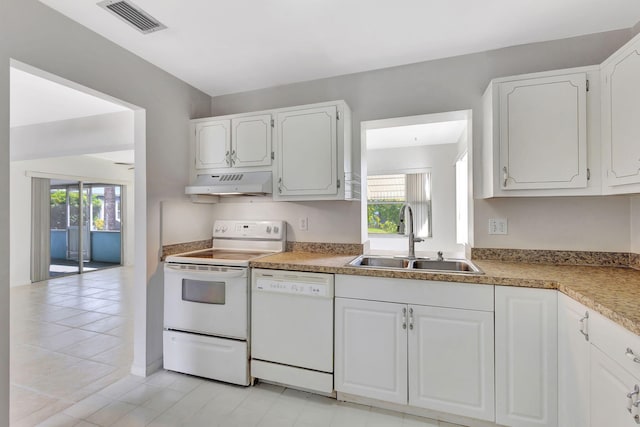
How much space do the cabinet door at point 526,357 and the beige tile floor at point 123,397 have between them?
1.58 ft

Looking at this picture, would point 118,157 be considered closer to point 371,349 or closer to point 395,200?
point 395,200

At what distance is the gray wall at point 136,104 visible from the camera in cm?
156

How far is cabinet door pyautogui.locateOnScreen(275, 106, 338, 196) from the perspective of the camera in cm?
238

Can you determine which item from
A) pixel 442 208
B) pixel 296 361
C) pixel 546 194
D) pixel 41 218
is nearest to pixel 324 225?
pixel 296 361

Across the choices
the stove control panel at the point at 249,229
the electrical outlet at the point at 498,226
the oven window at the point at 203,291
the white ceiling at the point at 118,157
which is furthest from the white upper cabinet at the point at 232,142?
the white ceiling at the point at 118,157

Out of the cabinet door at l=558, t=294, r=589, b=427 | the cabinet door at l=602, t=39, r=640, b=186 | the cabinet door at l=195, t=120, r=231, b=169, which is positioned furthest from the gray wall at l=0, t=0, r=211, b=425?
the cabinet door at l=602, t=39, r=640, b=186

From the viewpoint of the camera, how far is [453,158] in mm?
5055

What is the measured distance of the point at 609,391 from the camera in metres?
1.20

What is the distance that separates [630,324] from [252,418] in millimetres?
1933

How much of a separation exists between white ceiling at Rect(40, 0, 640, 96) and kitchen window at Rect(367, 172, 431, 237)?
10.4ft

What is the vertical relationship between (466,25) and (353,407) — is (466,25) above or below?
above

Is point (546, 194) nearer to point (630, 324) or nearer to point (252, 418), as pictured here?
point (630, 324)

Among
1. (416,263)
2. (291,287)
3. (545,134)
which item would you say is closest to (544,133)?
(545,134)

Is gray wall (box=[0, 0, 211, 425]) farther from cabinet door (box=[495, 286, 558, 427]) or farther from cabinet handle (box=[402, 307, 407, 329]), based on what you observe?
cabinet door (box=[495, 286, 558, 427])
